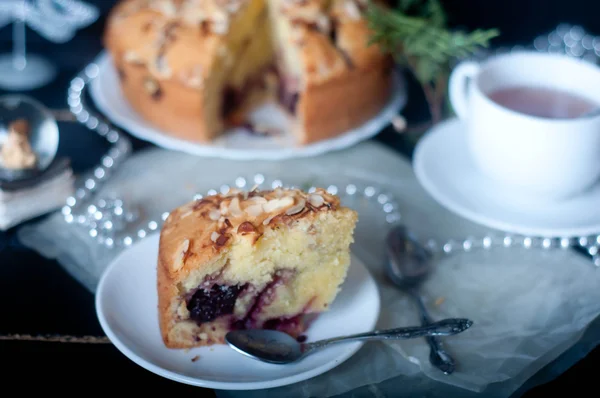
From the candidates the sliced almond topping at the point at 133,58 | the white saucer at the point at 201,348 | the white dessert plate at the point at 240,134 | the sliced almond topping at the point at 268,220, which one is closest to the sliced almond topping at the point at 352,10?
the white dessert plate at the point at 240,134

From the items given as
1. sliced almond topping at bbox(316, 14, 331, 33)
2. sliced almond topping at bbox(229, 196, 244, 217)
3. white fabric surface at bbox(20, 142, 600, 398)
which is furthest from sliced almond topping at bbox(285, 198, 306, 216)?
sliced almond topping at bbox(316, 14, 331, 33)

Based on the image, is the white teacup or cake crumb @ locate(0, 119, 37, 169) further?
cake crumb @ locate(0, 119, 37, 169)

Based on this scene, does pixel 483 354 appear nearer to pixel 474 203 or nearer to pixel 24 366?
pixel 474 203

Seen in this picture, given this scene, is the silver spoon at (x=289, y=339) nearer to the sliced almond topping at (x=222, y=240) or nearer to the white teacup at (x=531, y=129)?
the sliced almond topping at (x=222, y=240)

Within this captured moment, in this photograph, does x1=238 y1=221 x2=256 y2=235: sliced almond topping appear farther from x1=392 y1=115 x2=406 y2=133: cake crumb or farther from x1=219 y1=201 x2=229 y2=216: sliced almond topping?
x1=392 y1=115 x2=406 y2=133: cake crumb

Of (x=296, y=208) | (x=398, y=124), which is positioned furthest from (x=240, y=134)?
(x=296, y=208)

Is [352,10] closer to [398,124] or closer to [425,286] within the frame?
[398,124]
